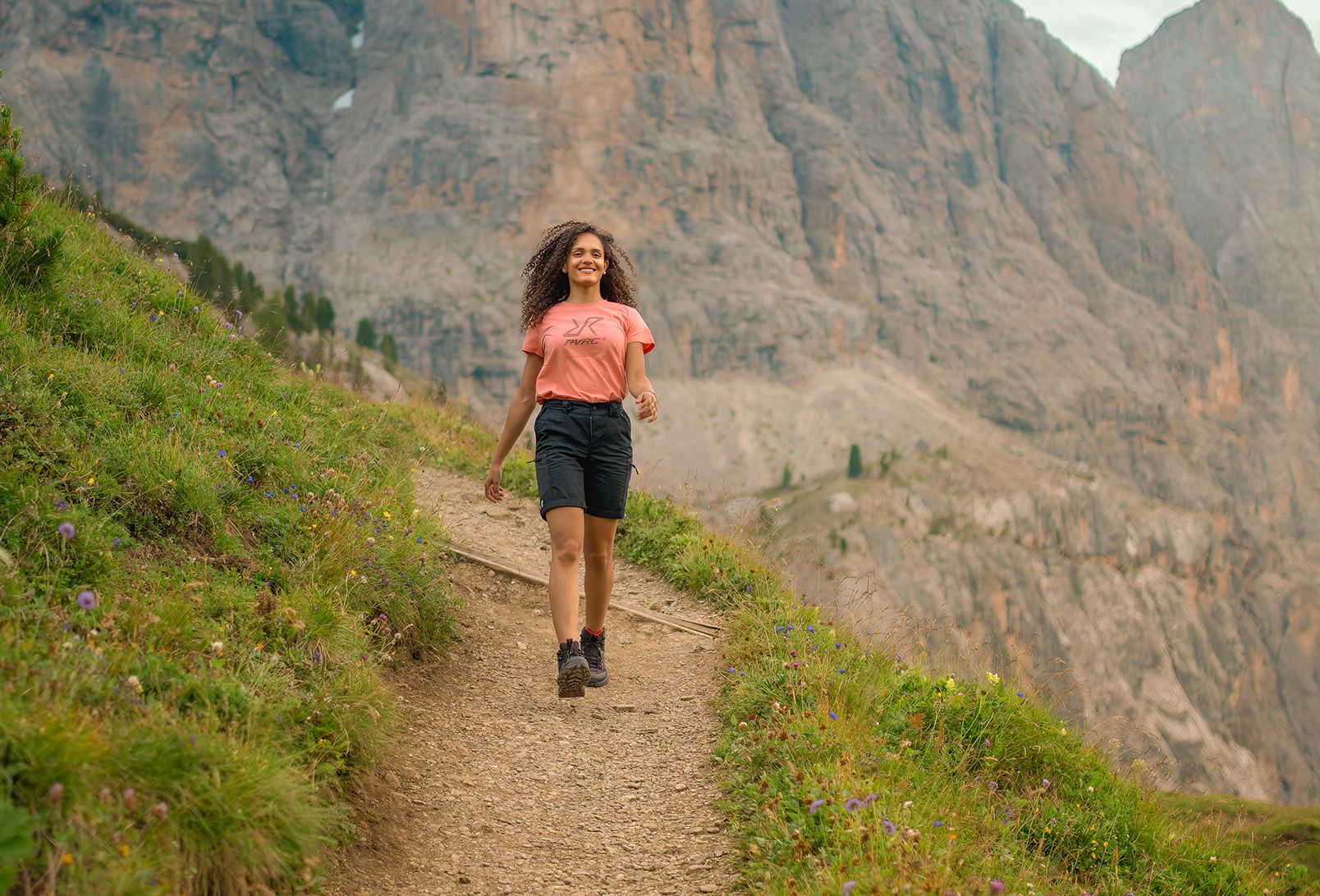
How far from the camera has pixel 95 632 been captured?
3.72m

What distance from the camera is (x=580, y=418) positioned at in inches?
231

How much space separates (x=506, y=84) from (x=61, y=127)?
6743 cm

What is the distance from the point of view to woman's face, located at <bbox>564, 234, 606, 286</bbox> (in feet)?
20.3

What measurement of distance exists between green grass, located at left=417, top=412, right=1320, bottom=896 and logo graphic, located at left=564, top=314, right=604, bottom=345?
2196mm

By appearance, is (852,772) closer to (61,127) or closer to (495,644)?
(495,644)

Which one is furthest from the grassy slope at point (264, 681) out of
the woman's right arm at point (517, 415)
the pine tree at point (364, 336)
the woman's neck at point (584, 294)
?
the pine tree at point (364, 336)

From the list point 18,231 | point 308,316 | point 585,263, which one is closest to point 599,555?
point 585,263

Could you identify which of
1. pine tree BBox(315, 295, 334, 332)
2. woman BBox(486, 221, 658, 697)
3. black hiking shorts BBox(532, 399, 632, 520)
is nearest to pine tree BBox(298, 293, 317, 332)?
pine tree BBox(315, 295, 334, 332)

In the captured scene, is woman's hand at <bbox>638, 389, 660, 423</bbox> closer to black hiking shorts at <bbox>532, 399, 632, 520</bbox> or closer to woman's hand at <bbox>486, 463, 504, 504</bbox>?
black hiking shorts at <bbox>532, 399, 632, 520</bbox>

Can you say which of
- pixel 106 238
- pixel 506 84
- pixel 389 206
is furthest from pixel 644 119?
pixel 106 238

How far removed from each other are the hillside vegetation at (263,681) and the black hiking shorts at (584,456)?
4.04ft

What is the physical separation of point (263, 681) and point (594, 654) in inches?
102

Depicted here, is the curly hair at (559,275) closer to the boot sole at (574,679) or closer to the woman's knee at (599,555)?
the woman's knee at (599,555)

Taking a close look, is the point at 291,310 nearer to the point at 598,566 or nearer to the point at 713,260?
the point at 598,566
